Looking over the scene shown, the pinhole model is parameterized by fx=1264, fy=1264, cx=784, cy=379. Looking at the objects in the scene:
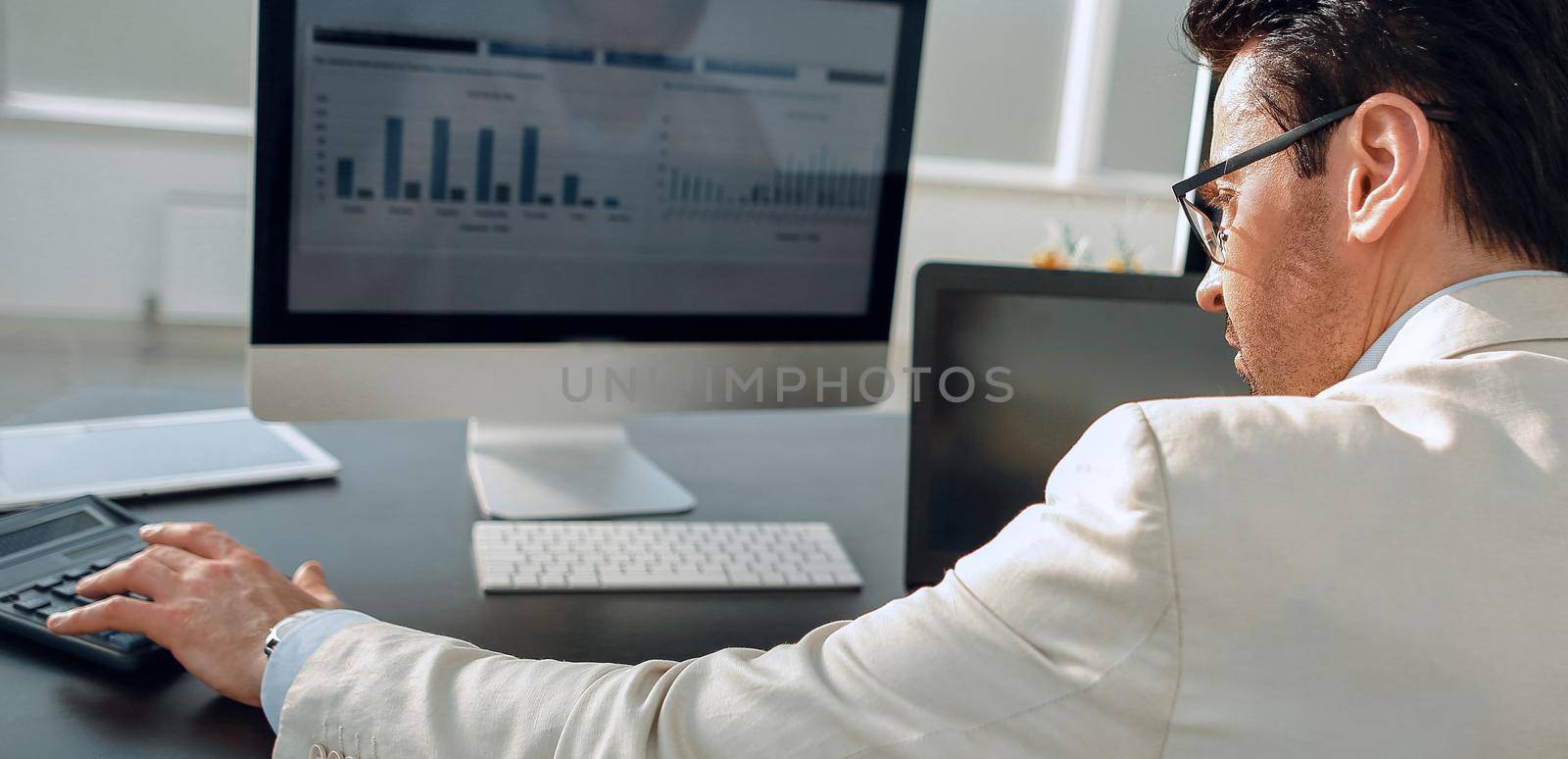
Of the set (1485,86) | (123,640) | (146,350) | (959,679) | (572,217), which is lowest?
(146,350)

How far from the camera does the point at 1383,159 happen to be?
2.34ft

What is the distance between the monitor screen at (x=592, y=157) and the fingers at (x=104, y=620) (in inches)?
15.6

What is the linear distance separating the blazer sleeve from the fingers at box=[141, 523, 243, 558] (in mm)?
286

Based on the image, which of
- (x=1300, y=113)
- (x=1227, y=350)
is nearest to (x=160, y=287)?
(x=1227, y=350)

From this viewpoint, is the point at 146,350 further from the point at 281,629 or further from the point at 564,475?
the point at 281,629

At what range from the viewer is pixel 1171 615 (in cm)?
56

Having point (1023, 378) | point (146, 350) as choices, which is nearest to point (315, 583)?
point (1023, 378)

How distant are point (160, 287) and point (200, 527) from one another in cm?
398

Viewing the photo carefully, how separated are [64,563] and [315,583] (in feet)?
0.62

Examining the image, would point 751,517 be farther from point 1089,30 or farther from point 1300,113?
point 1089,30

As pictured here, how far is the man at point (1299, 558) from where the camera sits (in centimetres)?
57

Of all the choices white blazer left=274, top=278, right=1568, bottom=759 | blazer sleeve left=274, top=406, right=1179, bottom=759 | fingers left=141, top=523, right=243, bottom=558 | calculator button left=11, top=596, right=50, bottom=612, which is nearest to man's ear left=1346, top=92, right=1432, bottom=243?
white blazer left=274, top=278, right=1568, bottom=759

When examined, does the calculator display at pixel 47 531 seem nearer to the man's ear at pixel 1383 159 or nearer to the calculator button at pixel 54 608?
the calculator button at pixel 54 608

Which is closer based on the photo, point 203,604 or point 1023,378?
point 203,604
